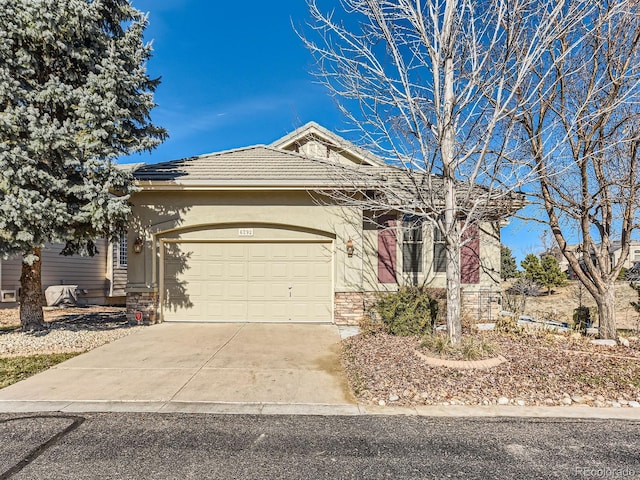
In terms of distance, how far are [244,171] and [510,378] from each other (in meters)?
7.46

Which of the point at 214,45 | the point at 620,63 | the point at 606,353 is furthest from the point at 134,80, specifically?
the point at 606,353

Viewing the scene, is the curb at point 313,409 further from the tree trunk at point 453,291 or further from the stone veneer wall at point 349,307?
the stone veneer wall at point 349,307

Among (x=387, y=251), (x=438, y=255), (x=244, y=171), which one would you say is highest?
(x=244, y=171)

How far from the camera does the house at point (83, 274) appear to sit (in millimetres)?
11930

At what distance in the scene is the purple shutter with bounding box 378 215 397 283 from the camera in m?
9.68

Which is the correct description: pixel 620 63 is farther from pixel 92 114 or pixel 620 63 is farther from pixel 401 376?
Result: pixel 92 114

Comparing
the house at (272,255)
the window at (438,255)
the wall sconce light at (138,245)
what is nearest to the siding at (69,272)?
the wall sconce light at (138,245)

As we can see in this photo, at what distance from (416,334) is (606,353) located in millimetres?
3115

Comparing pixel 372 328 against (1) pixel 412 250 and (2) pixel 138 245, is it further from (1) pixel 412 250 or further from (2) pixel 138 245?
(2) pixel 138 245

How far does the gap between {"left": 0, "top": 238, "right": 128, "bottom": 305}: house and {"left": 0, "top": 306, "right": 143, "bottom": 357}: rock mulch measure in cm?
182

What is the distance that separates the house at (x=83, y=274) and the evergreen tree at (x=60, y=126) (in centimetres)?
514

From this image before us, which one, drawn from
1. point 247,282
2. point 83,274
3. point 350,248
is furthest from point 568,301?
point 83,274

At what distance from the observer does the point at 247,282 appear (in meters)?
9.62

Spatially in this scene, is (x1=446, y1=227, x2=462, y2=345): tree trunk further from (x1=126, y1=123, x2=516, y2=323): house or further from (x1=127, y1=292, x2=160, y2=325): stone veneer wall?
(x1=127, y1=292, x2=160, y2=325): stone veneer wall
